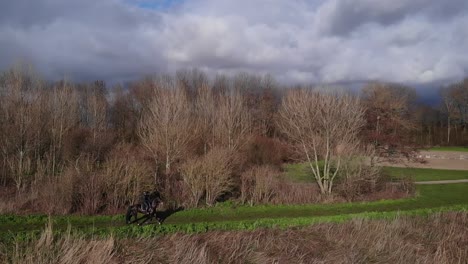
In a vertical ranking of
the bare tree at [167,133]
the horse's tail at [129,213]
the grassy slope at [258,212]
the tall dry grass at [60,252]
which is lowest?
the grassy slope at [258,212]

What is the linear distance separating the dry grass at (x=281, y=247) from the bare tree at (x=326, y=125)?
1139cm

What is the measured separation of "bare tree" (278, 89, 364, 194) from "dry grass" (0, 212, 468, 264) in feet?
37.4

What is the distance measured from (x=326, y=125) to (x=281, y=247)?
15.6m

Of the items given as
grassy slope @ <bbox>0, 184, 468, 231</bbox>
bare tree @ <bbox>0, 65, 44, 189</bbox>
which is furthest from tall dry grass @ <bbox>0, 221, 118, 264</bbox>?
bare tree @ <bbox>0, 65, 44, 189</bbox>

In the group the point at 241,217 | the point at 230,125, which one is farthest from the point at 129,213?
the point at 230,125

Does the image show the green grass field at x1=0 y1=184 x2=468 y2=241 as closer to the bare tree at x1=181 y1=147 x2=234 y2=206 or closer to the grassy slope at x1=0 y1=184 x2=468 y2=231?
the grassy slope at x1=0 y1=184 x2=468 y2=231

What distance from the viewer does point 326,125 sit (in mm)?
24797

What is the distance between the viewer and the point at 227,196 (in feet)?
73.8

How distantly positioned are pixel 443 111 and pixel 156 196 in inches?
3286

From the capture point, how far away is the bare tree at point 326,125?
80.6 feet

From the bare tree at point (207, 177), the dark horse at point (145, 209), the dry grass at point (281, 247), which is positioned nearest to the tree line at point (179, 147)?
the bare tree at point (207, 177)

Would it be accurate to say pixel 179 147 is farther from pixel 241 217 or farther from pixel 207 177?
pixel 241 217

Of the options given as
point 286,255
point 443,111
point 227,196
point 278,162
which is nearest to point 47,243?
point 286,255

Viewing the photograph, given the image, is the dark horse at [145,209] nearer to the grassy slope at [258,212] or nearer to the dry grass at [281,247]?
the grassy slope at [258,212]
